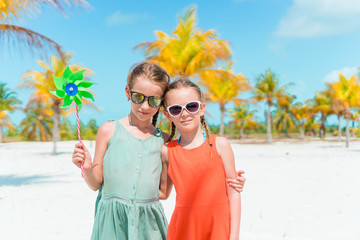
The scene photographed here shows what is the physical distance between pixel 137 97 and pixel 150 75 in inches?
5.8

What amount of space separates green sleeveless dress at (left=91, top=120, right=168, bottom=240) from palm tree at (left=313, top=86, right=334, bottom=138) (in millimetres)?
39839

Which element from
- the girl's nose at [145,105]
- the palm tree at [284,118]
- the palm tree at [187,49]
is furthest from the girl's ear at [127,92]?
the palm tree at [284,118]

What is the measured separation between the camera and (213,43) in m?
17.0

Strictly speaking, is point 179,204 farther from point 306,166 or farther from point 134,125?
point 306,166

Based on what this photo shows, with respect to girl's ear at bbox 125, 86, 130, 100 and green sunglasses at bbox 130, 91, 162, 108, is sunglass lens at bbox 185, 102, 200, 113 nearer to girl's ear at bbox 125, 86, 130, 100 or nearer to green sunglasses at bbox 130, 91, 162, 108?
green sunglasses at bbox 130, 91, 162, 108

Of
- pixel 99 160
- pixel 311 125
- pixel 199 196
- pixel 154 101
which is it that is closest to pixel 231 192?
pixel 199 196

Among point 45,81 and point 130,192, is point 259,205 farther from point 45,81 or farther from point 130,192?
point 45,81

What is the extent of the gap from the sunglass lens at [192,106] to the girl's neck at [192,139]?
0.45ft

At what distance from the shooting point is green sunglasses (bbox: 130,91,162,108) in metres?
1.96

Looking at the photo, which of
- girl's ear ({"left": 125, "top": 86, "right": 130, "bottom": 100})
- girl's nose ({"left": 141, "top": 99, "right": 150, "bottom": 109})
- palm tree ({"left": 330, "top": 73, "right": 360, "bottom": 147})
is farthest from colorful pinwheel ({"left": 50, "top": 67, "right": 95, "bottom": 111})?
palm tree ({"left": 330, "top": 73, "right": 360, "bottom": 147})

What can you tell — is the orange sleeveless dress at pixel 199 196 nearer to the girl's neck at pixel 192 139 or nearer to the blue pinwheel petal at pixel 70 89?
the girl's neck at pixel 192 139

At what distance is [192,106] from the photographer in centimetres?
192

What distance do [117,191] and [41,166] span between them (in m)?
12.8

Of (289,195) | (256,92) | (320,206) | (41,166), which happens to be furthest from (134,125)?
(256,92)
